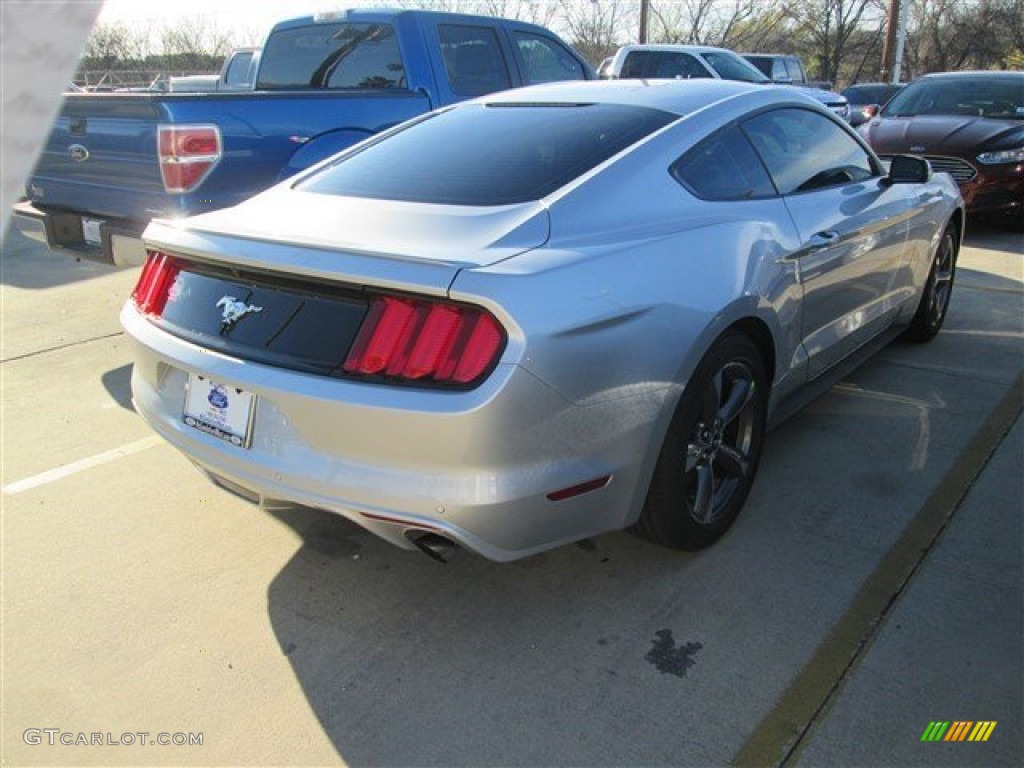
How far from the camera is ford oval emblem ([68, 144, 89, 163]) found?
517cm

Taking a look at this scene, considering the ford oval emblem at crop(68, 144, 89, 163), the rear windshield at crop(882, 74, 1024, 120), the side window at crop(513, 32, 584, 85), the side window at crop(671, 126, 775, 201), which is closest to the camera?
the side window at crop(671, 126, 775, 201)

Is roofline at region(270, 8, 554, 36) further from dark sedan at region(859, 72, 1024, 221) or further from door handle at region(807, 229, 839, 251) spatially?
dark sedan at region(859, 72, 1024, 221)

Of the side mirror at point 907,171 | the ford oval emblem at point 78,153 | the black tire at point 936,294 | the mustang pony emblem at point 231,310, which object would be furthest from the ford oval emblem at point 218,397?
the black tire at point 936,294

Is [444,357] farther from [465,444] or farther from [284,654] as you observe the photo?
[284,654]

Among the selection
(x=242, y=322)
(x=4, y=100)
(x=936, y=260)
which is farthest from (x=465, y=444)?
(x=936, y=260)

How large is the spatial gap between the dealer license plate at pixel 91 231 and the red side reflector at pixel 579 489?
3.95 meters

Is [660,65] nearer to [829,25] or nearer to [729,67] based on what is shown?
[729,67]

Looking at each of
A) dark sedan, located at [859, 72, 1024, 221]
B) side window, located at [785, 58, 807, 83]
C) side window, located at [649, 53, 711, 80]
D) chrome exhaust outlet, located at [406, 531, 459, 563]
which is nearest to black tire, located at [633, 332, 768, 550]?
chrome exhaust outlet, located at [406, 531, 459, 563]

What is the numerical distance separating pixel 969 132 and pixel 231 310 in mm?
8968

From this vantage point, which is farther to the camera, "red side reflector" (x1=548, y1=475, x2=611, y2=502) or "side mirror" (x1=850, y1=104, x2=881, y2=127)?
"side mirror" (x1=850, y1=104, x2=881, y2=127)

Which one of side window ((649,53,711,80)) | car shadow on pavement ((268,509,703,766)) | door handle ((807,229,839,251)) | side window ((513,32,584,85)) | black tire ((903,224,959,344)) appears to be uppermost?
side window ((513,32,584,85))

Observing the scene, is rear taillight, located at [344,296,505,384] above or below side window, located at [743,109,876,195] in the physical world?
below

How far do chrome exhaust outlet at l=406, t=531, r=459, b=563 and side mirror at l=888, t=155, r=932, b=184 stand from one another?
326 centimetres

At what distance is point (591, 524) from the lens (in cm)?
260
